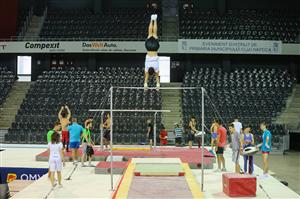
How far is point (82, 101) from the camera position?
24766mm

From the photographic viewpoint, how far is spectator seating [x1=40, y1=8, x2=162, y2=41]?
29859mm

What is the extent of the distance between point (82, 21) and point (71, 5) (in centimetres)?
329

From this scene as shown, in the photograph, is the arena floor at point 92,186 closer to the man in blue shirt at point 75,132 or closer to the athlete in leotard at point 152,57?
the man in blue shirt at point 75,132

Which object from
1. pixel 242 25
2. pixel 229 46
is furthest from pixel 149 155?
pixel 242 25

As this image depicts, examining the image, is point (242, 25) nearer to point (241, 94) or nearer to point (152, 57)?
point (241, 94)

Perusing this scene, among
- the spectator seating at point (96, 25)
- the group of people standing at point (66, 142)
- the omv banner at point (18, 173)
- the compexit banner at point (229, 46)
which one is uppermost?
the spectator seating at point (96, 25)

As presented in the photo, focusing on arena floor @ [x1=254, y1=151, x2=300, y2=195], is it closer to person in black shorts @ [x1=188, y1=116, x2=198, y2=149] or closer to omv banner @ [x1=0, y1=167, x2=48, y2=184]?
person in black shorts @ [x1=188, y1=116, x2=198, y2=149]

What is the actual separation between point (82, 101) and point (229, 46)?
34.3 feet

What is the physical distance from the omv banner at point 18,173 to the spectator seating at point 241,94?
36.5ft

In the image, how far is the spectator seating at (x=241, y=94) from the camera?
2317cm

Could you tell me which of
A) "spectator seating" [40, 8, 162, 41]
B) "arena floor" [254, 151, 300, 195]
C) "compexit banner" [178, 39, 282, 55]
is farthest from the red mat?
"spectator seating" [40, 8, 162, 41]

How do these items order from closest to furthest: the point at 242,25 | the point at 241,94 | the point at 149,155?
1. the point at 149,155
2. the point at 241,94
3. the point at 242,25

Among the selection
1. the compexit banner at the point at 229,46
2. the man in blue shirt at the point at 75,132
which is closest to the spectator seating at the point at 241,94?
the compexit banner at the point at 229,46

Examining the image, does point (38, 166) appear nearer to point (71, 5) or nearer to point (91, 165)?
point (91, 165)
